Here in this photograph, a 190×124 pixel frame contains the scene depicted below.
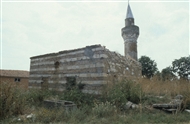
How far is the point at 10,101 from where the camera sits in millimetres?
5688

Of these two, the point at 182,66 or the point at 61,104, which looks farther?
the point at 182,66

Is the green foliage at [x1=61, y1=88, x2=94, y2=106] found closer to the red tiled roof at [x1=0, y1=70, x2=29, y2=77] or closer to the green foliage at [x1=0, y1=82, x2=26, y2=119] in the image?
the green foliage at [x1=0, y1=82, x2=26, y2=119]

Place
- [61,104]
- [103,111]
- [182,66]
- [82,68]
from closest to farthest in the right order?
[103,111], [61,104], [82,68], [182,66]

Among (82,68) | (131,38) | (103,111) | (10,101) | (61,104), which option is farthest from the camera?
(131,38)

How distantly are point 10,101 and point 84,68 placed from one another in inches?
173

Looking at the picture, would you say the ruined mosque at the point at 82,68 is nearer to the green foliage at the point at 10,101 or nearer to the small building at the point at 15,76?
the green foliage at the point at 10,101

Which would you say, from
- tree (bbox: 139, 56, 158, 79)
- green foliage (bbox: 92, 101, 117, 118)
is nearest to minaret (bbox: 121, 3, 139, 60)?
tree (bbox: 139, 56, 158, 79)

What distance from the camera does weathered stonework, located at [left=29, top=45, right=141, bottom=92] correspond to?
329 inches

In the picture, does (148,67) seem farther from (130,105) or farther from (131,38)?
(130,105)

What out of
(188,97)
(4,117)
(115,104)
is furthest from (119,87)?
(4,117)

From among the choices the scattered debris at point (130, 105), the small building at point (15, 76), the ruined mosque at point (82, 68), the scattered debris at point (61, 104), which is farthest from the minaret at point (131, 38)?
the small building at point (15, 76)

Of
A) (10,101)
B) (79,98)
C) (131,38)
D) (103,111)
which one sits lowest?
(103,111)

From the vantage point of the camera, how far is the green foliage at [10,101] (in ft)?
18.1

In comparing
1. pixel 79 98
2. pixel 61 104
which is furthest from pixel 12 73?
pixel 61 104
